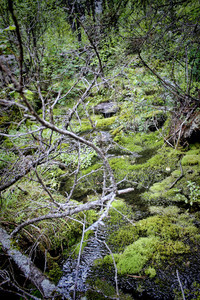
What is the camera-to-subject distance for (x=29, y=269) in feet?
5.98

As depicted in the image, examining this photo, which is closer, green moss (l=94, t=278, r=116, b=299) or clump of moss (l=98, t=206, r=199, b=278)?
green moss (l=94, t=278, r=116, b=299)

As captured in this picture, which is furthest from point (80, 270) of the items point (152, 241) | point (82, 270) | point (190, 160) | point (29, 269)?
point (190, 160)

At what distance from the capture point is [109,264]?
2516mm

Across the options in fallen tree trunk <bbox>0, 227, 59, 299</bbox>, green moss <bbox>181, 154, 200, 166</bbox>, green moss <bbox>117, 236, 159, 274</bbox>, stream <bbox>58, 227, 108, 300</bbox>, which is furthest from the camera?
green moss <bbox>181, 154, 200, 166</bbox>

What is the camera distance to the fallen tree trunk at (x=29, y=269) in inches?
69.4

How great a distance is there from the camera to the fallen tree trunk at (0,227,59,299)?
1764mm

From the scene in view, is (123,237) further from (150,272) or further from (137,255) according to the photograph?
(150,272)

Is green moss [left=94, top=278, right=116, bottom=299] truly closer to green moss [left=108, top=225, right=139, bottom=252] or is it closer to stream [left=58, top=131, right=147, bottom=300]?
stream [left=58, top=131, right=147, bottom=300]

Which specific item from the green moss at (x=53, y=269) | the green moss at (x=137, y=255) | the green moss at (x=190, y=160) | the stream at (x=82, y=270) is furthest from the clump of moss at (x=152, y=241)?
the green moss at (x=190, y=160)

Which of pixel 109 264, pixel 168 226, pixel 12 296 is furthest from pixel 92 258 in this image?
pixel 168 226

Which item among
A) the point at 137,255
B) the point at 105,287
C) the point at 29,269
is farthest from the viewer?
the point at 137,255

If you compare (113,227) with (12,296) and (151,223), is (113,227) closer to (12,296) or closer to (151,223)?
(151,223)

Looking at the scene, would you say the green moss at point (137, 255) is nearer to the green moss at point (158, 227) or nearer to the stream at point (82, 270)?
the green moss at point (158, 227)

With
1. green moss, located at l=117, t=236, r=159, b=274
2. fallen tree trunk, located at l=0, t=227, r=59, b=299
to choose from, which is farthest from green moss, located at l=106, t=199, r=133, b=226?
fallen tree trunk, located at l=0, t=227, r=59, b=299
